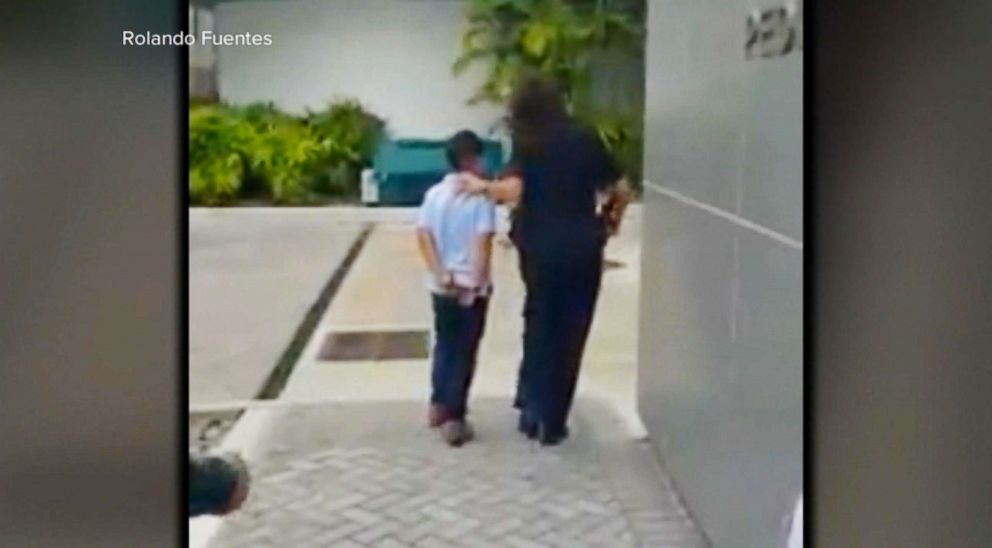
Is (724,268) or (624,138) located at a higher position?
(624,138)

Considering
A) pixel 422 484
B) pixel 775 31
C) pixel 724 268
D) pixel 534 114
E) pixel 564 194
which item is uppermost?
pixel 775 31

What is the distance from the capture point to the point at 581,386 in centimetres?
139

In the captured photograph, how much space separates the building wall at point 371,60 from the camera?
134 cm

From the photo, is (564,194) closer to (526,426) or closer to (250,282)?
(526,426)

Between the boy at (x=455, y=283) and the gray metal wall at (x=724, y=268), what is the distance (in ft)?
0.75

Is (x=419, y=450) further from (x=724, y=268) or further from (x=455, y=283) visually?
(x=724, y=268)

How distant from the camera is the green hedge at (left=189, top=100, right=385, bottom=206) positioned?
134 centimetres

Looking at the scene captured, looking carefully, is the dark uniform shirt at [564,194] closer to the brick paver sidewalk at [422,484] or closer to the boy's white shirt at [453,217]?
the boy's white shirt at [453,217]

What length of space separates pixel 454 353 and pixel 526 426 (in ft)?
0.47

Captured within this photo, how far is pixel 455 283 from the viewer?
138 centimetres

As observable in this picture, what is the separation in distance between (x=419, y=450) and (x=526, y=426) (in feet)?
0.50

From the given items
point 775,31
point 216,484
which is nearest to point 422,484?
point 216,484

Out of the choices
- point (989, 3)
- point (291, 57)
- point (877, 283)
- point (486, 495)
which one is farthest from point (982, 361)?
point (291, 57)

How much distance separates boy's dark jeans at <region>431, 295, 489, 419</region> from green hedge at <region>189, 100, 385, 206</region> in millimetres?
210
